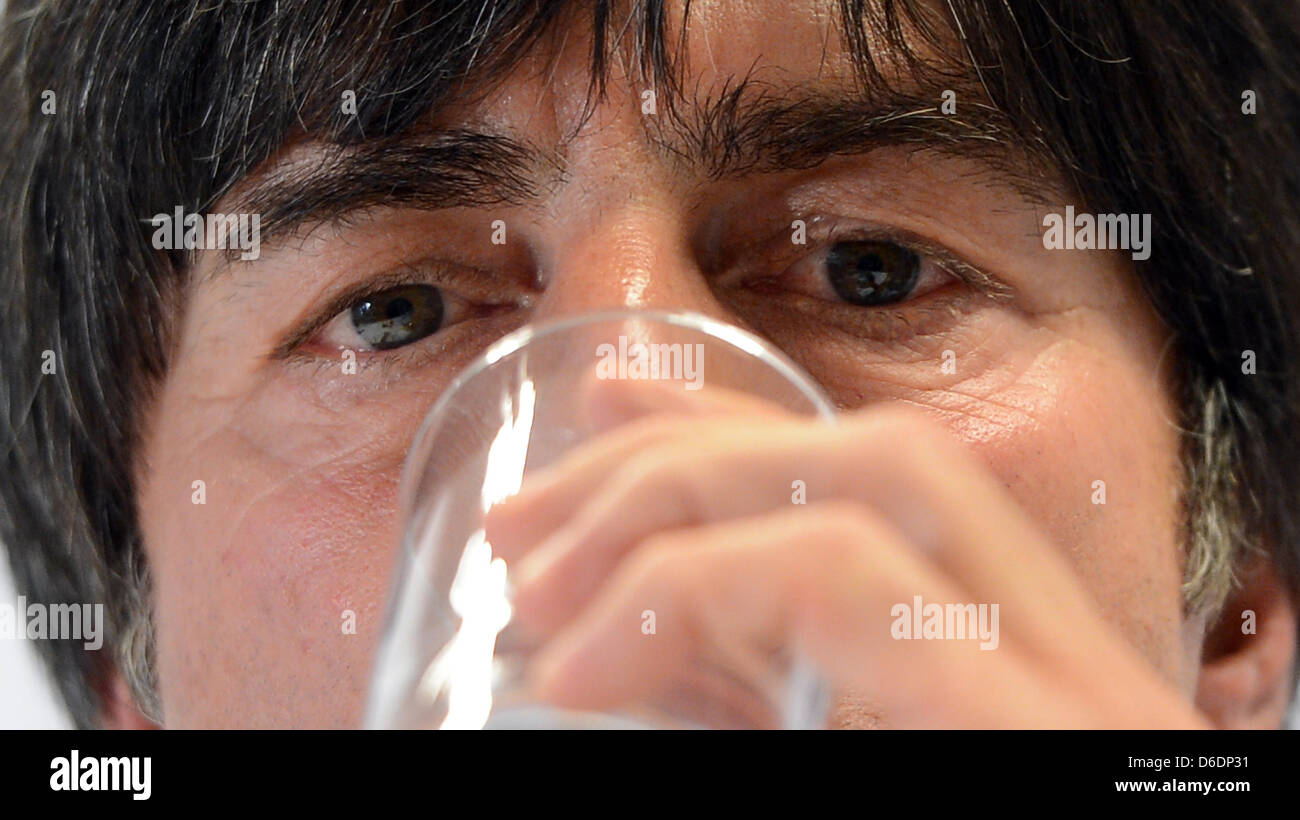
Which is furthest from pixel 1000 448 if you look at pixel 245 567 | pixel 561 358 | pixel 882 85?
pixel 245 567

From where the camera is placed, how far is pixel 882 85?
89 centimetres

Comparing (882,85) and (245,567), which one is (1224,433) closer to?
(882,85)

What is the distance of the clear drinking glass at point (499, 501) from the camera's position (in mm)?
545

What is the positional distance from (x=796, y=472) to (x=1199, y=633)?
0.61 meters

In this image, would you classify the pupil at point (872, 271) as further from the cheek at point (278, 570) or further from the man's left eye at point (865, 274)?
the cheek at point (278, 570)

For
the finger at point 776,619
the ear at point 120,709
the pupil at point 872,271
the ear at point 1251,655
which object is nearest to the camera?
the finger at point 776,619

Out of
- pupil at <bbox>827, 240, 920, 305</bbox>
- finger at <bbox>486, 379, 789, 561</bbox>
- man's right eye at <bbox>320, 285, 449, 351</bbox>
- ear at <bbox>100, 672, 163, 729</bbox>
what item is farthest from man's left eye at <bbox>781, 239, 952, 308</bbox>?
ear at <bbox>100, 672, 163, 729</bbox>

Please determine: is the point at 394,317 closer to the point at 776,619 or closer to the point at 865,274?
the point at 865,274

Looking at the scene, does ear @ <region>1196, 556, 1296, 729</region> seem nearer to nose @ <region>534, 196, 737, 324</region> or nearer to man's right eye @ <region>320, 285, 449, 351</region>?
nose @ <region>534, 196, 737, 324</region>

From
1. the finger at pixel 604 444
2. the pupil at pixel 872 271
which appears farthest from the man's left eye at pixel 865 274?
the finger at pixel 604 444

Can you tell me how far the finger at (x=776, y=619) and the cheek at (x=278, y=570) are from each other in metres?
0.36

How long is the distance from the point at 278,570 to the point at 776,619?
475 millimetres

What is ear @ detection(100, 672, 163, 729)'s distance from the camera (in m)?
1.22

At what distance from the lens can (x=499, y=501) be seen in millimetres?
625
